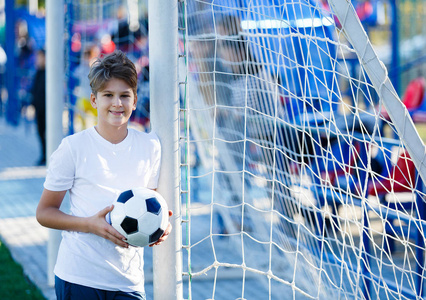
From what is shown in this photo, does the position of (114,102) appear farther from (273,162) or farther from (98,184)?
(273,162)

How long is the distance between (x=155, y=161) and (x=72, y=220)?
1.22 ft

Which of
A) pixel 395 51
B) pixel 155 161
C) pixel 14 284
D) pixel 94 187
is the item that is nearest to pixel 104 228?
pixel 94 187

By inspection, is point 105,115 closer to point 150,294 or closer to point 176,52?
point 176,52

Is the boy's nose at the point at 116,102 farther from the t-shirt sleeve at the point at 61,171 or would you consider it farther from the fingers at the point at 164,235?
the fingers at the point at 164,235

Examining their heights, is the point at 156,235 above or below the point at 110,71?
below

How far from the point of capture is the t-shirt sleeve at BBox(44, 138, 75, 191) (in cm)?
230

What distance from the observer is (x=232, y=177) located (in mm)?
4781

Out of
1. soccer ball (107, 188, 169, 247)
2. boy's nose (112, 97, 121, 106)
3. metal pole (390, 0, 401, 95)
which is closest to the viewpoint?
soccer ball (107, 188, 169, 247)

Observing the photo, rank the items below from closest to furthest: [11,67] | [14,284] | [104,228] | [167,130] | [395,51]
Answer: [104,228] → [167,130] → [14,284] → [395,51] → [11,67]

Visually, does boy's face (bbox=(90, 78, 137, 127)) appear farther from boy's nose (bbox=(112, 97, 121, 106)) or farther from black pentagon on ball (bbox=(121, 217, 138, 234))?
black pentagon on ball (bbox=(121, 217, 138, 234))

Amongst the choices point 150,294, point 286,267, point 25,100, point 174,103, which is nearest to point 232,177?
point 286,267

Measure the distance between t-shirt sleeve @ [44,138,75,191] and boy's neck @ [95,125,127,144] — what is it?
0.46ft

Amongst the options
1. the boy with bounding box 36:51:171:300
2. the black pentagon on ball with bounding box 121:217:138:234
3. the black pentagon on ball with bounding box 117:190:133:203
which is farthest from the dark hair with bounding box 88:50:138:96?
the black pentagon on ball with bounding box 121:217:138:234

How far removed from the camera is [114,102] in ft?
7.66
